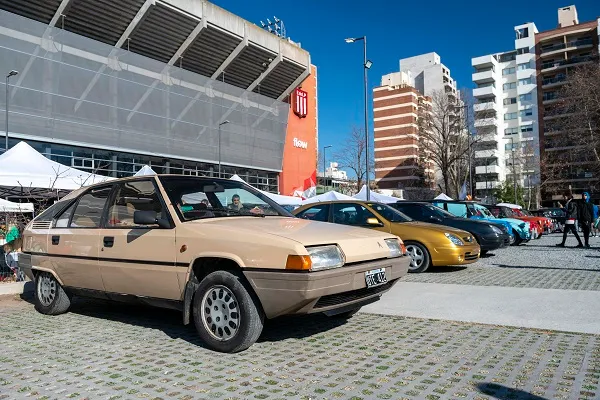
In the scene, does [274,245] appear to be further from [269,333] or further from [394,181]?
[394,181]

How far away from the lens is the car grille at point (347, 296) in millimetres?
3967

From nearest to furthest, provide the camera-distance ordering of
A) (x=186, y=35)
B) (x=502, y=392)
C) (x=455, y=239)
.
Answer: (x=502, y=392) < (x=455, y=239) < (x=186, y=35)

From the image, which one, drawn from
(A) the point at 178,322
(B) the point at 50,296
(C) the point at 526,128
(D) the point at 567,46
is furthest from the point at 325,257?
(C) the point at 526,128

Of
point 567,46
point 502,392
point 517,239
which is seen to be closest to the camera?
point 502,392

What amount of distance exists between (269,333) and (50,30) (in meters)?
29.2

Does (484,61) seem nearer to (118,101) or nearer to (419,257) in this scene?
(118,101)

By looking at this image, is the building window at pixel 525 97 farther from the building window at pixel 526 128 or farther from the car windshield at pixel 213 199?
the car windshield at pixel 213 199

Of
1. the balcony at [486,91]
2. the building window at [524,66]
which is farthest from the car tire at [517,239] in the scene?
the building window at [524,66]

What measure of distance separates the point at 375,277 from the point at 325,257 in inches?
25.4

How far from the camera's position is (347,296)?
4152 millimetres

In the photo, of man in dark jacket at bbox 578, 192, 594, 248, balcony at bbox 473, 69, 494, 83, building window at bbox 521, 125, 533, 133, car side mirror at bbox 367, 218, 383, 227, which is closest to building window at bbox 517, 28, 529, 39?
balcony at bbox 473, 69, 494, 83

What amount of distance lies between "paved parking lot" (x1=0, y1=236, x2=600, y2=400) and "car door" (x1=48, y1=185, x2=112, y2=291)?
1.82 feet

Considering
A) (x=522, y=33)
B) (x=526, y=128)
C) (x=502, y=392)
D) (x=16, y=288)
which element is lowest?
(x=502, y=392)

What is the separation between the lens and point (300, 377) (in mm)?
3467
